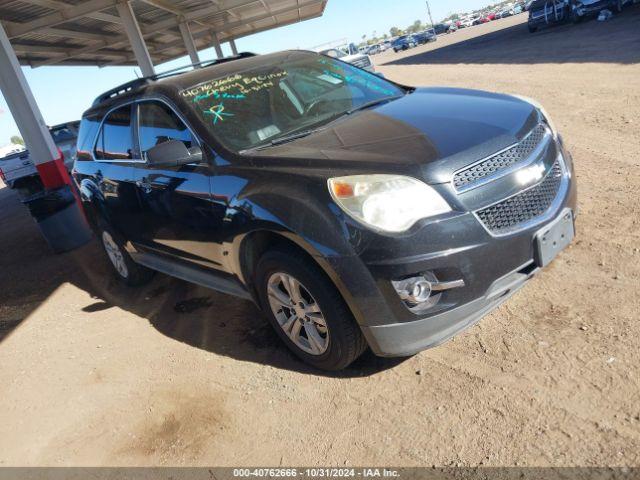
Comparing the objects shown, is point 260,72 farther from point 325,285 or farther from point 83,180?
point 83,180

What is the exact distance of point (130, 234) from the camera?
4.64m

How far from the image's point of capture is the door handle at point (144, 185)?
3.92 m

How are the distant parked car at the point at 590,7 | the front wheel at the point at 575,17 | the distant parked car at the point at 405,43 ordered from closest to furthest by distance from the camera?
the distant parked car at the point at 590,7, the front wheel at the point at 575,17, the distant parked car at the point at 405,43

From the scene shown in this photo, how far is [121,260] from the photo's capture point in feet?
17.2

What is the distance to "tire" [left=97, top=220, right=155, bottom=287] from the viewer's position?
5093 millimetres

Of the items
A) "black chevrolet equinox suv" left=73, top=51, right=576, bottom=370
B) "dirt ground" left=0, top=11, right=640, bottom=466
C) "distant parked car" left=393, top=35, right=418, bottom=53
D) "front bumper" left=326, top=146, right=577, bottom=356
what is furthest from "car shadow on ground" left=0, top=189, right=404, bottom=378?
"distant parked car" left=393, top=35, right=418, bottom=53

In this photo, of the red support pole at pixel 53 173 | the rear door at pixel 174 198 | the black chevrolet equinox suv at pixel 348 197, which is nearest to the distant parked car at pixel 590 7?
the red support pole at pixel 53 173

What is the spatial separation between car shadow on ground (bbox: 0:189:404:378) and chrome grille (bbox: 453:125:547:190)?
117cm

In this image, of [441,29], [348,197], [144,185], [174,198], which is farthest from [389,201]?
[441,29]

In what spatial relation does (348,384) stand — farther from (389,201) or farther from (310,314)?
(389,201)

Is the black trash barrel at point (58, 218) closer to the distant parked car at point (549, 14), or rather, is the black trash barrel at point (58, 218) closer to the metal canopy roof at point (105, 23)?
the metal canopy roof at point (105, 23)

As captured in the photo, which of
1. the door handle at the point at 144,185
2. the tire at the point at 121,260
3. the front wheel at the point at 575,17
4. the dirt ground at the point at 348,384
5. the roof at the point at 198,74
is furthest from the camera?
the front wheel at the point at 575,17

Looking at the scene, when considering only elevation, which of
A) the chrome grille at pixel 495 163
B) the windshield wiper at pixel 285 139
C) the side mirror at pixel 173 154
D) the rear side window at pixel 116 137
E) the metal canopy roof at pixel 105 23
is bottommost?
the chrome grille at pixel 495 163

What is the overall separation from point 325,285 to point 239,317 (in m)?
1.65
